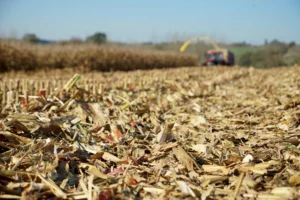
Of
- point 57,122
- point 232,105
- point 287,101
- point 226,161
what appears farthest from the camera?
point 232,105

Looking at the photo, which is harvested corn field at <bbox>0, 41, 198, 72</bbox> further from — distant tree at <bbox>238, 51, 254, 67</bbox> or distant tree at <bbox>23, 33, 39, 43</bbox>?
distant tree at <bbox>238, 51, 254, 67</bbox>

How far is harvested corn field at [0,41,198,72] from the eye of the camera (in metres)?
15.7

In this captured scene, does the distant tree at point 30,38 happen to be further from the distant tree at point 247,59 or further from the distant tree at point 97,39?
the distant tree at point 247,59

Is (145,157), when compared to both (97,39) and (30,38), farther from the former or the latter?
(97,39)

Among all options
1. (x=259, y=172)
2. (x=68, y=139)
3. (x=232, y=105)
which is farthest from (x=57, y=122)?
(x=232, y=105)

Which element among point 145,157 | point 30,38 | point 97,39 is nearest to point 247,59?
point 97,39

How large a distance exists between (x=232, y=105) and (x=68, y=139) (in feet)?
9.96

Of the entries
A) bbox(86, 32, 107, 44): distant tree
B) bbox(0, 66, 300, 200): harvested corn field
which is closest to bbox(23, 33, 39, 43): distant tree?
bbox(86, 32, 107, 44): distant tree

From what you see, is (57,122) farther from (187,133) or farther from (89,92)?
(89,92)

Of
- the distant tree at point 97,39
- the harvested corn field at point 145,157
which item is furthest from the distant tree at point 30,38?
the harvested corn field at point 145,157

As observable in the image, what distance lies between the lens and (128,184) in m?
1.92

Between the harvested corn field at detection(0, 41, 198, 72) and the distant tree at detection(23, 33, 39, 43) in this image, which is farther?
the distant tree at detection(23, 33, 39, 43)

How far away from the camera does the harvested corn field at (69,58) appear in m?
15.7

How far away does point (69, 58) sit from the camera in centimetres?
1789
